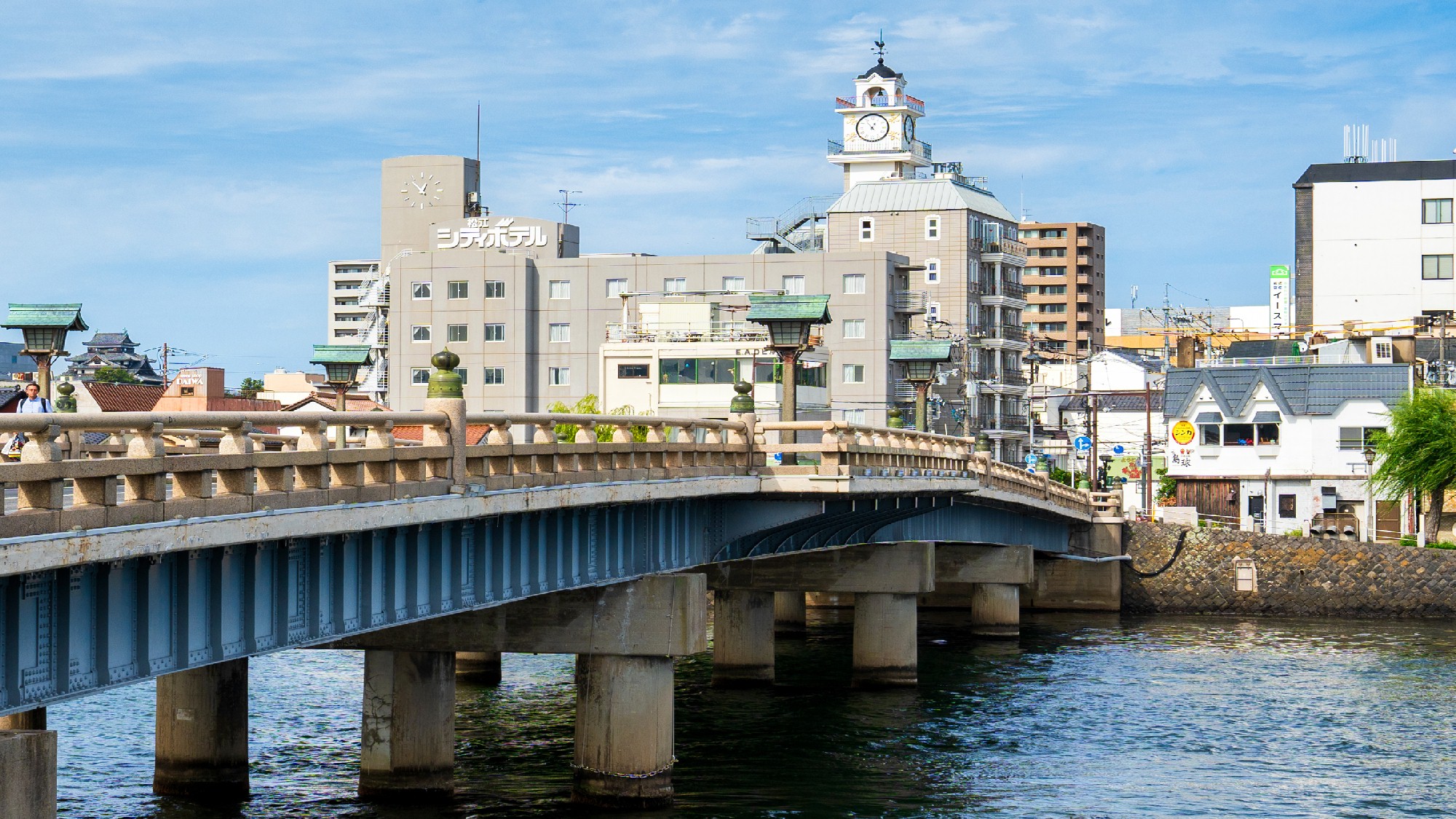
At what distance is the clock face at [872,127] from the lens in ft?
445

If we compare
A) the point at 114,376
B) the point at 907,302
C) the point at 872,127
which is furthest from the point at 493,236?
the point at 114,376

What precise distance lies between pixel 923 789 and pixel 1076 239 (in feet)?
468

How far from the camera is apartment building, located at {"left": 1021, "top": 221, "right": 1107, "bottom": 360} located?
171750 millimetres

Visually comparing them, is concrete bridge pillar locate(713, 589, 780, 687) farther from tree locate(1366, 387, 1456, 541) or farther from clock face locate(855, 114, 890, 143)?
→ clock face locate(855, 114, 890, 143)

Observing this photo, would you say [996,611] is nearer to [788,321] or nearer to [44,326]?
[788,321]

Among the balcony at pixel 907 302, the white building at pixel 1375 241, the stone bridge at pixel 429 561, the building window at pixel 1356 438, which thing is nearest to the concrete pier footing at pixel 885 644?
the stone bridge at pixel 429 561

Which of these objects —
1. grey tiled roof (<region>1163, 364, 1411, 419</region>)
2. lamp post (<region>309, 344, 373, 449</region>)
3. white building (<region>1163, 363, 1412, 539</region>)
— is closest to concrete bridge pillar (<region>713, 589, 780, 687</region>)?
lamp post (<region>309, 344, 373, 449</region>)

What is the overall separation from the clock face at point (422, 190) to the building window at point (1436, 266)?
59.1 m

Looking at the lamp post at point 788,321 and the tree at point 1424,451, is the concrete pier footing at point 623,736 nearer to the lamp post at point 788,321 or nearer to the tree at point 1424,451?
the lamp post at point 788,321

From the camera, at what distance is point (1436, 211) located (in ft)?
354

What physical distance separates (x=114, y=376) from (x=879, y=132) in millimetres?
61032

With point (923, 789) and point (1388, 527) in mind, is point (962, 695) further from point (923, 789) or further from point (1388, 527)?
point (1388, 527)

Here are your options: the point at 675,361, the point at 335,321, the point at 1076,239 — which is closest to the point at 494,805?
the point at 675,361

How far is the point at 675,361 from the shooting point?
8375 cm
